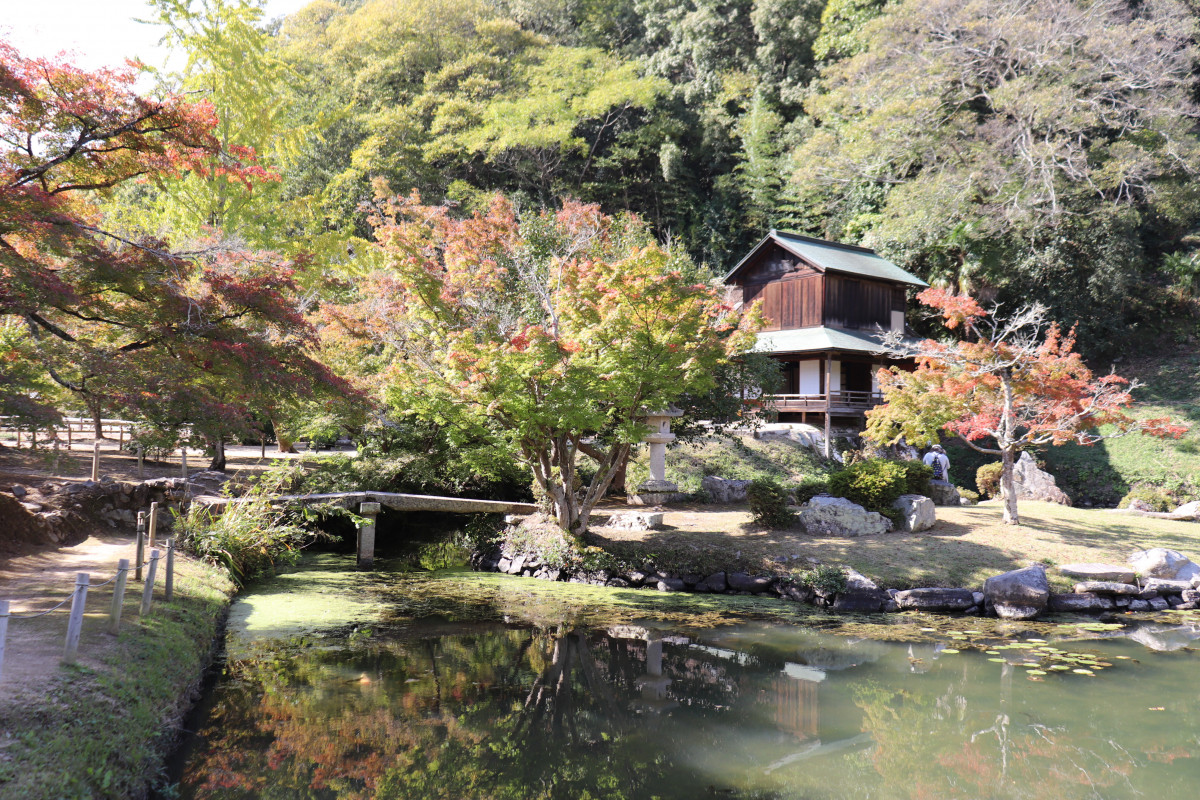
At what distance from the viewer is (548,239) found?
1878cm

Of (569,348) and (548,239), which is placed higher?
(548,239)

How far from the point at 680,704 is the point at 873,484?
7742 mm

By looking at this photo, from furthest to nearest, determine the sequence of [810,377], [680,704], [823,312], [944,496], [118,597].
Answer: [823,312] < [810,377] < [944,496] < [680,704] < [118,597]

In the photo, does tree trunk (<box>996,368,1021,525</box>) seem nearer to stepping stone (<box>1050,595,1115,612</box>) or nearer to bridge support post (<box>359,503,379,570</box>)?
stepping stone (<box>1050,595,1115,612</box>)

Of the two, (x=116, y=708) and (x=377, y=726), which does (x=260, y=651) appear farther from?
(x=116, y=708)

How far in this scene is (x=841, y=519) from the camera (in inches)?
524

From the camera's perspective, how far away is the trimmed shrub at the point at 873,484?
13750 mm

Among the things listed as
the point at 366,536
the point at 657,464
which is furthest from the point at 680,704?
the point at 657,464

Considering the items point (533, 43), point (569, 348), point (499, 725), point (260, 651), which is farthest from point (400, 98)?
point (499, 725)

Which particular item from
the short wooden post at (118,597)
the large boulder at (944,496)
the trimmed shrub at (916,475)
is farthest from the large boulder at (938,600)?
the short wooden post at (118,597)

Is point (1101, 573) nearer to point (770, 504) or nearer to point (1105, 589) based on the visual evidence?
→ point (1105, 589)

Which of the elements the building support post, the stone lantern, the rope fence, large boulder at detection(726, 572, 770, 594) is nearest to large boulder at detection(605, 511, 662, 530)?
the stone lantern

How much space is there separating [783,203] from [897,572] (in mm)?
24790

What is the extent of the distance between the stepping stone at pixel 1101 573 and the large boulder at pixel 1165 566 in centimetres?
Result: 26
